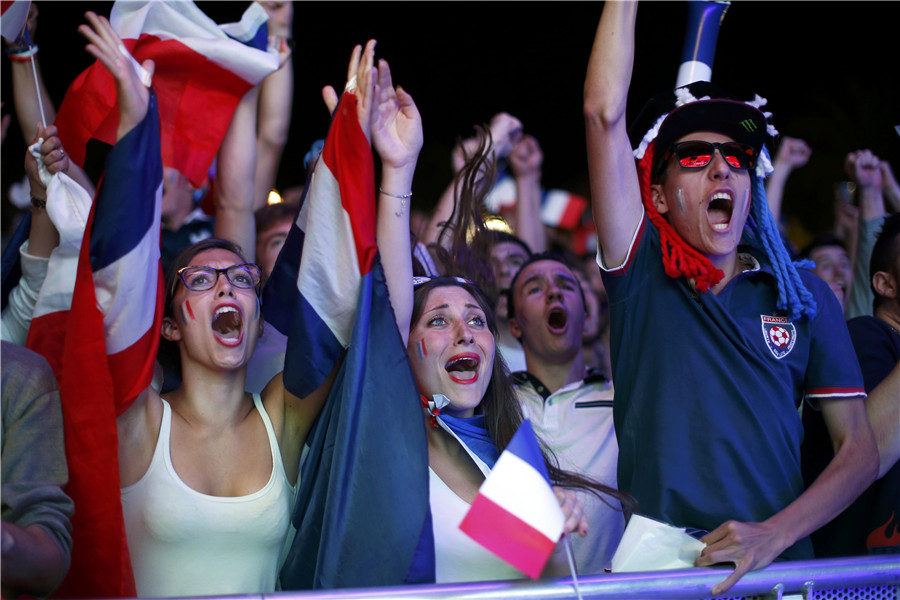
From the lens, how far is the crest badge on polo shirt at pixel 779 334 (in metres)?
2.43

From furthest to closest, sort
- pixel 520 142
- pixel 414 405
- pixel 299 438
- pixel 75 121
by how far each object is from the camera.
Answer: pixel 520 142 < pixel 75 121 < pixel 299 438 < pixel 414 405

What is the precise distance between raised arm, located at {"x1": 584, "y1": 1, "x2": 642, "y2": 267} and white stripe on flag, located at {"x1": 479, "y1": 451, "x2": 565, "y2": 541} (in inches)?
29.4

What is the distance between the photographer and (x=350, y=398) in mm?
2242

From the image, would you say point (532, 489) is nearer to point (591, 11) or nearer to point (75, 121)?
point (75, 121)

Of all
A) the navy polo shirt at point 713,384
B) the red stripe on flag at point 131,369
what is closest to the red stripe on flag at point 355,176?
the red stripe on flag at point 131,369

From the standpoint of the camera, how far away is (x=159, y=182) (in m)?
2.28

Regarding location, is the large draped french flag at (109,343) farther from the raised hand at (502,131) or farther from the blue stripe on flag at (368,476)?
the raised hand at (502,131)

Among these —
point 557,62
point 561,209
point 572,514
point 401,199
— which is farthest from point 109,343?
point 557,62

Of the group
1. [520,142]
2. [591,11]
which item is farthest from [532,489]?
[591,11]

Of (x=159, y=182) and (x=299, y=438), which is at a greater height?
(x=159, y=182)

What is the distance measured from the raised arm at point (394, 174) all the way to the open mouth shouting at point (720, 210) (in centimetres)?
79

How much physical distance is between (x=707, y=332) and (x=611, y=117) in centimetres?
59

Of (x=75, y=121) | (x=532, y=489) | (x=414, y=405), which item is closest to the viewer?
(x=532, y=489)

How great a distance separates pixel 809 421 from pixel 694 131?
0.89 meters
